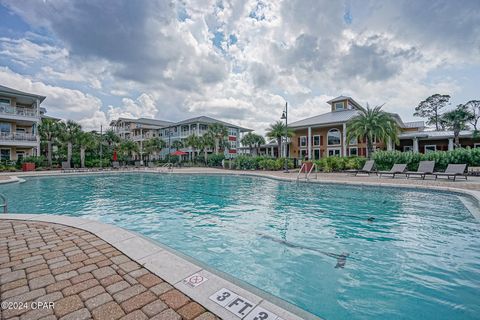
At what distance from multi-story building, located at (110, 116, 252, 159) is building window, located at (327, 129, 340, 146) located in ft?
61.5

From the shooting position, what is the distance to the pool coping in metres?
2.03

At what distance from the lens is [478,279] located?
10.8 feet

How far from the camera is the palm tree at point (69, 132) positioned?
2872 cm

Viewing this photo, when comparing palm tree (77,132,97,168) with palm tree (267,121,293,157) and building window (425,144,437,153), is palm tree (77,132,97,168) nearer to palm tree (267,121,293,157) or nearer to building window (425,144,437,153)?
palm tree (267,121,293,157)

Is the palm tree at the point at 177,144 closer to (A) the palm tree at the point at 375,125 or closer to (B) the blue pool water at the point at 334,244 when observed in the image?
(A) the palm tree at the point at 375,125

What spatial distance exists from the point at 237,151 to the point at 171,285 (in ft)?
150

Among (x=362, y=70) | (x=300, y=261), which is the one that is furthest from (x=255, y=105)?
(x=300, y=261)

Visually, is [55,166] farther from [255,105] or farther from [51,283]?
[51,283]

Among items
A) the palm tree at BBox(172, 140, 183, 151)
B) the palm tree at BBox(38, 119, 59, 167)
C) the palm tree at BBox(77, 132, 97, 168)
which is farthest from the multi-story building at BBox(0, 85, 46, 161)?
the palm tree at BBox(172, 140, 183, 151)

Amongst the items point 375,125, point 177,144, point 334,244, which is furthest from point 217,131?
point 334,244

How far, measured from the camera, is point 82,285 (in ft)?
7.89

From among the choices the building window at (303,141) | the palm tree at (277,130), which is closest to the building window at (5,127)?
the palm tree at (277,130)

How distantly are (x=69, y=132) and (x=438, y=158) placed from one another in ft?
127

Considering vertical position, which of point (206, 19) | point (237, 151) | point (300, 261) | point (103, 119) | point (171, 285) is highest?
point (206, 19)
